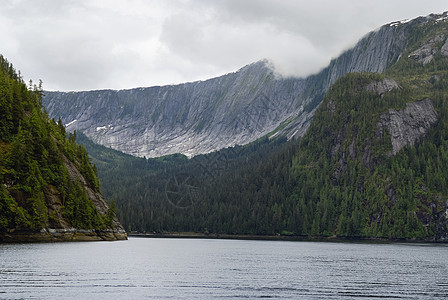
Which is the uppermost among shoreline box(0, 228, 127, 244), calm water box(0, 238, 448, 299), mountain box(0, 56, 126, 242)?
mountain box(0, 56, 126, 242)

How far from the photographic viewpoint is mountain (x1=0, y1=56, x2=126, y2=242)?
378ft

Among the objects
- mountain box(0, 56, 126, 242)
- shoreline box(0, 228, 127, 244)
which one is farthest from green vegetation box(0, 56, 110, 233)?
shoreline box(0, 228, 127, 244)

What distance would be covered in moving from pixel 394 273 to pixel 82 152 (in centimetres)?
12405

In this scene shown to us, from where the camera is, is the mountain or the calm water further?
the mountain

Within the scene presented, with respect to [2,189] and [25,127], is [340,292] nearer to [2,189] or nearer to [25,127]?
[2,189]

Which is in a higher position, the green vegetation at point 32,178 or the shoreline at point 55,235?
the green vegetation at point 32,178

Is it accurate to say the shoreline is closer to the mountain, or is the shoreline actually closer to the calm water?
the mountain

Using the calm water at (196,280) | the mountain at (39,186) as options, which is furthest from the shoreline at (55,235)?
the calm water at (196,280)

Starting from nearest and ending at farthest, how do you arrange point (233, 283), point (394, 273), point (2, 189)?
point (233, 283), point (394, 273), point (2, 189)

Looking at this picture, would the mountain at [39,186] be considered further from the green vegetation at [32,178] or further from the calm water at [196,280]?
the calm water at [196,280]

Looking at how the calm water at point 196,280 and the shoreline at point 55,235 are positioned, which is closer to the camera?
the calm water at point 196,280

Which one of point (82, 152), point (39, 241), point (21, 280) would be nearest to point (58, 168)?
point (39, 241)

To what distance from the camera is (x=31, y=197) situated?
389 ft

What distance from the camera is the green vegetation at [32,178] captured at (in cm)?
11462
